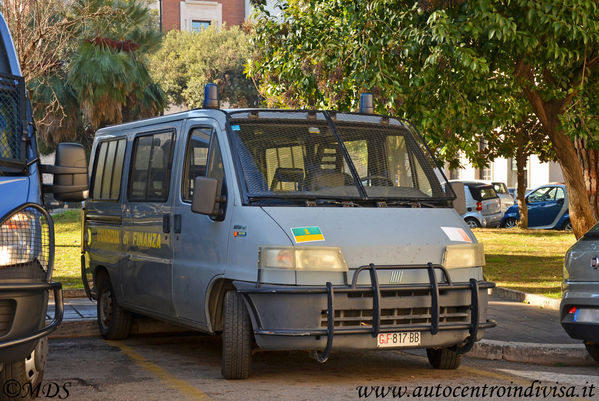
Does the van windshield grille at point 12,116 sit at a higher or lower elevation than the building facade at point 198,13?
lower

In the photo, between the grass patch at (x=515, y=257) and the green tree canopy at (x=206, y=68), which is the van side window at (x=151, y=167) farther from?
the green tree canopy at (x=206, y=68)

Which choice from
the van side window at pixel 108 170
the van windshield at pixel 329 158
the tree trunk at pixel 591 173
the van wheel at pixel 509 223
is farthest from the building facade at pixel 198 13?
the van windshield at pixel 329 158

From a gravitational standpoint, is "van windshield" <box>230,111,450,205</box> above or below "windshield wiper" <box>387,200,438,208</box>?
above

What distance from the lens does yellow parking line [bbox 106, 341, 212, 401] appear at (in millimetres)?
7082

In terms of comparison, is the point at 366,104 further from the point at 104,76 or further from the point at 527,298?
the point at 104,76

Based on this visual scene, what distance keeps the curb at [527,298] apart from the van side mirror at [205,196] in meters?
6.05

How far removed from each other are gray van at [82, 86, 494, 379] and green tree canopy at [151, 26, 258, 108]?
47891mm

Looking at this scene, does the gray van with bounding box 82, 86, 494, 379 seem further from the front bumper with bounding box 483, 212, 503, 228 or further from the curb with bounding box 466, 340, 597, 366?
the front bumper with bounding box 483, 212, 503, 228

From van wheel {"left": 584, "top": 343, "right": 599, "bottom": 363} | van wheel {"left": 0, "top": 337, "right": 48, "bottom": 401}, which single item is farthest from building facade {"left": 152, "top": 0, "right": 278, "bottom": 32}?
van wheel {"left": 0, "top": 337, "right": 48, "bottom": 401}

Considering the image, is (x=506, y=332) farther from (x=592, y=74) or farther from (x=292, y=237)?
(x=592, y=74)

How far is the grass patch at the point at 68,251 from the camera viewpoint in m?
15.9

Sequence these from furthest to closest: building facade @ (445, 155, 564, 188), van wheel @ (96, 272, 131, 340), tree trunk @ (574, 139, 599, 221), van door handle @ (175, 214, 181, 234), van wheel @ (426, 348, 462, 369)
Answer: building facade @ (445, 155, 564, 188) < tree trunk @ (574, 139, 599, 221) < van wheel @ (96, 272, 131, 340) < van door handle @ (175, 214, 181, 234) < van wheel @ (426, 348, 462, 369)

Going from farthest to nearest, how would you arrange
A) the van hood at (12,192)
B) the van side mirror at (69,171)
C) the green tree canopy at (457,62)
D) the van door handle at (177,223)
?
1. the green tree canopy at (457,62)
2. the van door handle at (177,223)
3. the van side mirror at (69,171)
4. the van hood at (12,192)

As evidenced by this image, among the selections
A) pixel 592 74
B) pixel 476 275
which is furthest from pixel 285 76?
pixel 476 275
